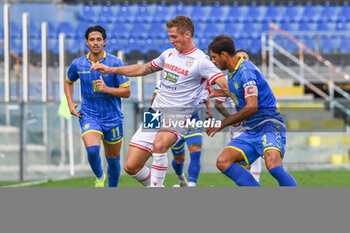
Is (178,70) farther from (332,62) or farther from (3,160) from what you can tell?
(332,62)

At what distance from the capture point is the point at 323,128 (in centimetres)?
868

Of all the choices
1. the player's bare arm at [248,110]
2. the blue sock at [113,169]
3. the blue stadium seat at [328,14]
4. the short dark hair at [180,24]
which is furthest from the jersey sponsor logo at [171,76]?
the blue stadium seat at [328,14]

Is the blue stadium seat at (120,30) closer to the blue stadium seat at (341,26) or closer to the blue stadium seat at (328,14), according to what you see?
the blue stadium seat at (328,14)

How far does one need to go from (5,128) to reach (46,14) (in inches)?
224

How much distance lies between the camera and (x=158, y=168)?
559 cm

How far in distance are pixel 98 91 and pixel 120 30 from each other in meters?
9.04

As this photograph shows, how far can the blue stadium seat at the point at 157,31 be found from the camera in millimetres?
14570

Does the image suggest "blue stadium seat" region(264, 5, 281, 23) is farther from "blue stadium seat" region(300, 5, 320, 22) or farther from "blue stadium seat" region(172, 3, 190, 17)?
"blue stadium seat" region(172, 3, 190, 17)

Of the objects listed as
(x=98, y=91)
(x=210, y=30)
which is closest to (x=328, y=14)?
(x=210, y=30)

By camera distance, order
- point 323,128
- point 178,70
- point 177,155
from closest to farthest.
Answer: point 178,70 < point 177,155 < point 323,128

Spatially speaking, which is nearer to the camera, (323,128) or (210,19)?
(323,128)

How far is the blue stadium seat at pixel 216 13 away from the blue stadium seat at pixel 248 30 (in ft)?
1.79

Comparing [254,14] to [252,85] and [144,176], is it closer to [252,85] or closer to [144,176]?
[144,176]

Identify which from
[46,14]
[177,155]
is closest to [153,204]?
[177,155]
